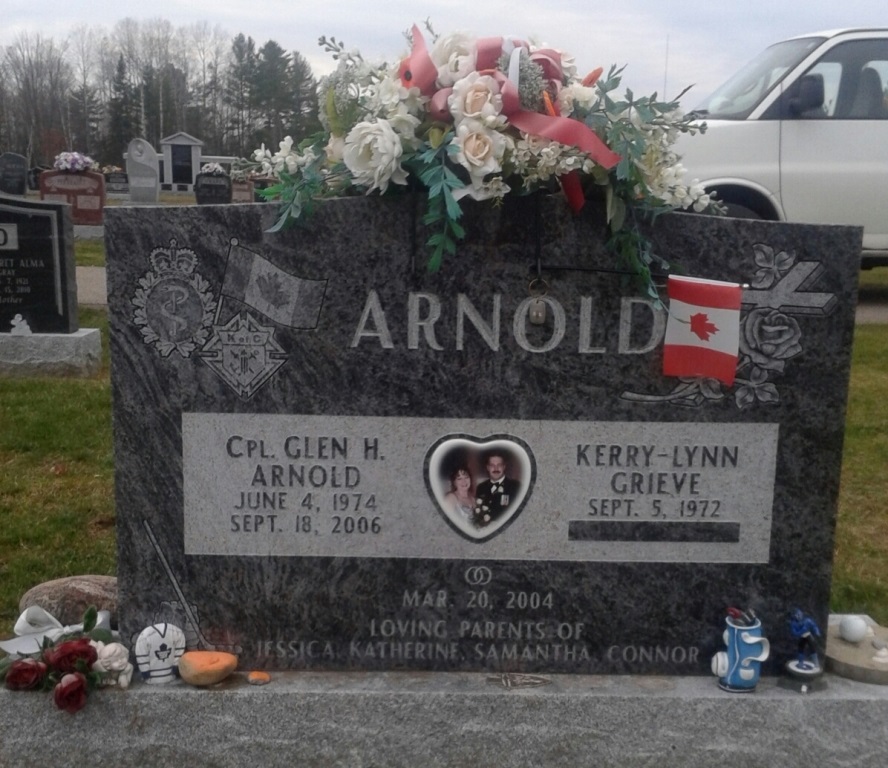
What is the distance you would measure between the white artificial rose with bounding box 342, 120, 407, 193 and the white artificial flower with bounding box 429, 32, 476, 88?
0.65 feet

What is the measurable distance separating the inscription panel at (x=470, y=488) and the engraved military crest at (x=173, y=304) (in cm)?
19

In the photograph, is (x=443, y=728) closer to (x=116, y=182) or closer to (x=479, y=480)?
(x=479, y=480)

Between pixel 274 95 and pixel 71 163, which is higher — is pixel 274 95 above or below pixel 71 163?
above

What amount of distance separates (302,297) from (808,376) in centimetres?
124

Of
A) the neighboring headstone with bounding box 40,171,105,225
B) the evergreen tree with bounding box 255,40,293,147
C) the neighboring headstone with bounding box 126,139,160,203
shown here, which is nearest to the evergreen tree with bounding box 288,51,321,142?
the evergreen tree with bounding box 255,40,293,147

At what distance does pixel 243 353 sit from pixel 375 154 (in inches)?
22.8

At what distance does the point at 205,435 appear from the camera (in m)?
2.49

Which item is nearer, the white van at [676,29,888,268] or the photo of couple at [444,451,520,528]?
the photo of couple at [444,451,520,528]

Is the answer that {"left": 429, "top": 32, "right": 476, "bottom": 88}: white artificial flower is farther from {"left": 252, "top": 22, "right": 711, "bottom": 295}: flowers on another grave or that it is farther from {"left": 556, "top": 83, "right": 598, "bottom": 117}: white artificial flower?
{"left": 556, "top": 83, "right": 598, "bottom": 117}: white artificial flower

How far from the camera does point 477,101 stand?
7.50 feet

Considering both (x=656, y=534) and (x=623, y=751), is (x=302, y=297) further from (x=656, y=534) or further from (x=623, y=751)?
(x=623, y=751)

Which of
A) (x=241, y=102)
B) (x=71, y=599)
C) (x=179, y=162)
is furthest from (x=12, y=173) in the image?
(x=241, y=102)

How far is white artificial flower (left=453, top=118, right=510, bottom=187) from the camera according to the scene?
7.32ft

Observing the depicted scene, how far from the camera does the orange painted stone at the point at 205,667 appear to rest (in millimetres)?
2428
